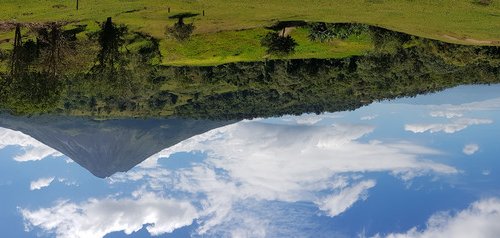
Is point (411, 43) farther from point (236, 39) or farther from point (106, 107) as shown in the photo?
point (106, 107)

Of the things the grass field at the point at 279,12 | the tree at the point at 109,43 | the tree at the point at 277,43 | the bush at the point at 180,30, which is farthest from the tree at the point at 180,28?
the tree at the point at 277,43

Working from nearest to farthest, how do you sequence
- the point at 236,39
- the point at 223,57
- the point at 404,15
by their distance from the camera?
1. the point at 404,15
2. the point at 236,39
3. the point at 223,57

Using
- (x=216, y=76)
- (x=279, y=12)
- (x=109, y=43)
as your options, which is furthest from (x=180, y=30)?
(x=216, y=76)

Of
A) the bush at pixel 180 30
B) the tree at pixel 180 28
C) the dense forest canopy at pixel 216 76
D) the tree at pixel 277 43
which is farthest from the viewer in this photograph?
the tree at pixel 277 43

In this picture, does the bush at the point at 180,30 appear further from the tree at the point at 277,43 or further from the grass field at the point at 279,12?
the tree at the point at 277,43

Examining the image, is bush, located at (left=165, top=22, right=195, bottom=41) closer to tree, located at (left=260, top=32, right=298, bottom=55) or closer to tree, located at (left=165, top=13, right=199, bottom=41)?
tree, located at (left=165, top=13, right=199, bottom=41)

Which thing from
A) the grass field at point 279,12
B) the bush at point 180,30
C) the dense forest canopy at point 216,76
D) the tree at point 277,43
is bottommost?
the dense forest canopy at point 216,76

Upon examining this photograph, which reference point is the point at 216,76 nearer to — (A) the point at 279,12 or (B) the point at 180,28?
(B) the point at 180,28

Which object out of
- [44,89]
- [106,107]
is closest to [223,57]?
[44,89]

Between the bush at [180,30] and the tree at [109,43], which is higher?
the bush at [180,30]

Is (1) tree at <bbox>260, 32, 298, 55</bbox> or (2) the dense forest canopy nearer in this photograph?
(2) the dense forest canopy

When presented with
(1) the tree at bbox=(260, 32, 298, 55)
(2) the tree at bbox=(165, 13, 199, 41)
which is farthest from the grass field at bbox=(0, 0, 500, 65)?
(1) the tree at bbox=(260, 32, 298, 55)
